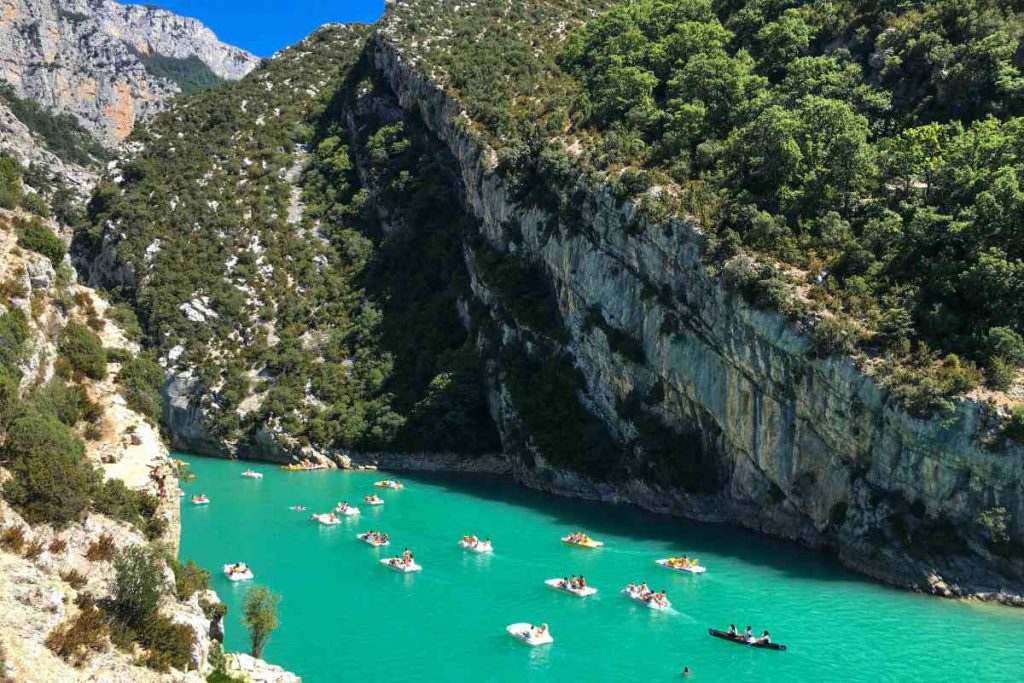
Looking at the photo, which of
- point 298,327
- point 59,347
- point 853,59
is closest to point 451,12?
point 298,327

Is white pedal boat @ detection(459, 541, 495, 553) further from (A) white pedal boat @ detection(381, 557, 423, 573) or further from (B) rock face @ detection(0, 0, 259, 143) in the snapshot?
(B) rock face @ detection(0, 0, 259, 143)

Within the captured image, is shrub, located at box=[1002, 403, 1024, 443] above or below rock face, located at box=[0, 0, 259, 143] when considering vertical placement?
below

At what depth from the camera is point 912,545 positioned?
42312 mm

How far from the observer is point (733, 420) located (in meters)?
52.3

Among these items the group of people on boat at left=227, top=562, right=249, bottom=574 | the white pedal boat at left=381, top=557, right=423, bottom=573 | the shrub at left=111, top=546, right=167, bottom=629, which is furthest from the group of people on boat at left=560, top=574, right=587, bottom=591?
the shrub at left=111, top=546, right=167, bottom=629

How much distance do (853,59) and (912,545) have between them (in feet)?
147

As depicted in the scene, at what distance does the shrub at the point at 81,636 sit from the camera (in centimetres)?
1988

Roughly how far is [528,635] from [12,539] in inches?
808

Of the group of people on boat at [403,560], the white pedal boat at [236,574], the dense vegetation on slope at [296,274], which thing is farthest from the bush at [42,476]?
the dense vegetation on slope at [296,274]

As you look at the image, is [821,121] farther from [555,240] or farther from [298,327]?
[298,327]

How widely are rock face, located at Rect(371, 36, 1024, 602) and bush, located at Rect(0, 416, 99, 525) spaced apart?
36.9 meters

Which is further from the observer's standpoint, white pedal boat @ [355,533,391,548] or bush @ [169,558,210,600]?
white pedal boat @ [355,533,391,548]

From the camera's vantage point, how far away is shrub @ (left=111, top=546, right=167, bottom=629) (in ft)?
72.7

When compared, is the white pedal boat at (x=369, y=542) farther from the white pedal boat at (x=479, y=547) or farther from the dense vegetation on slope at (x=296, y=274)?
the dense vegetation on slope at (x=296, y=274)
